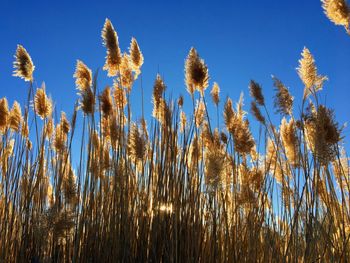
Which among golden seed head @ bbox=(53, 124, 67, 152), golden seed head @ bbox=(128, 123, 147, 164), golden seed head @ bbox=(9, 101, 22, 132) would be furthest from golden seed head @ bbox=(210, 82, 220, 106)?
golden seed head @ bbox=(9, 101, 22, 132)

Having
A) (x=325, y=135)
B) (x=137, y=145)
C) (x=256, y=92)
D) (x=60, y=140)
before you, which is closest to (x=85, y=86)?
(x=60, y=140)

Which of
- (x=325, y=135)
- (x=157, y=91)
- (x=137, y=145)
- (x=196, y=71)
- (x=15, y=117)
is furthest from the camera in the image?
(x=15, y=117)

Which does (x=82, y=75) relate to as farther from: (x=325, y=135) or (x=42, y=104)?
(x=325, y=135)

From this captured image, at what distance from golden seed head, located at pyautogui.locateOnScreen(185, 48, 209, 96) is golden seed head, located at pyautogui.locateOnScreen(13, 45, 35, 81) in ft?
4.37

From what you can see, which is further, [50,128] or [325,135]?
[50,128]

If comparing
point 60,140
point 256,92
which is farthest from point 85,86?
point 256,92

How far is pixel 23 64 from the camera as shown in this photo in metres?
3.43

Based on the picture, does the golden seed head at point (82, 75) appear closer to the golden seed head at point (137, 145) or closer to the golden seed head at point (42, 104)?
the golden seed head at point (42, 104)

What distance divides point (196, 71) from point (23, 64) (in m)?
1.47

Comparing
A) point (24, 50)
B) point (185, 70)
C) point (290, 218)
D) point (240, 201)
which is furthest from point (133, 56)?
point (290, 218)

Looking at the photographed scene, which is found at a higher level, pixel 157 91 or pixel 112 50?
pixel 112 50

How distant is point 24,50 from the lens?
3.47 meters

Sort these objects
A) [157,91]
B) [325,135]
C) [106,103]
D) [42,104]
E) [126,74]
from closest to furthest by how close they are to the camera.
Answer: [325,135] → [157,91] → [106,103] → [126,74] → [42,104]

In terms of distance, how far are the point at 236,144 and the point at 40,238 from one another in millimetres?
1448
